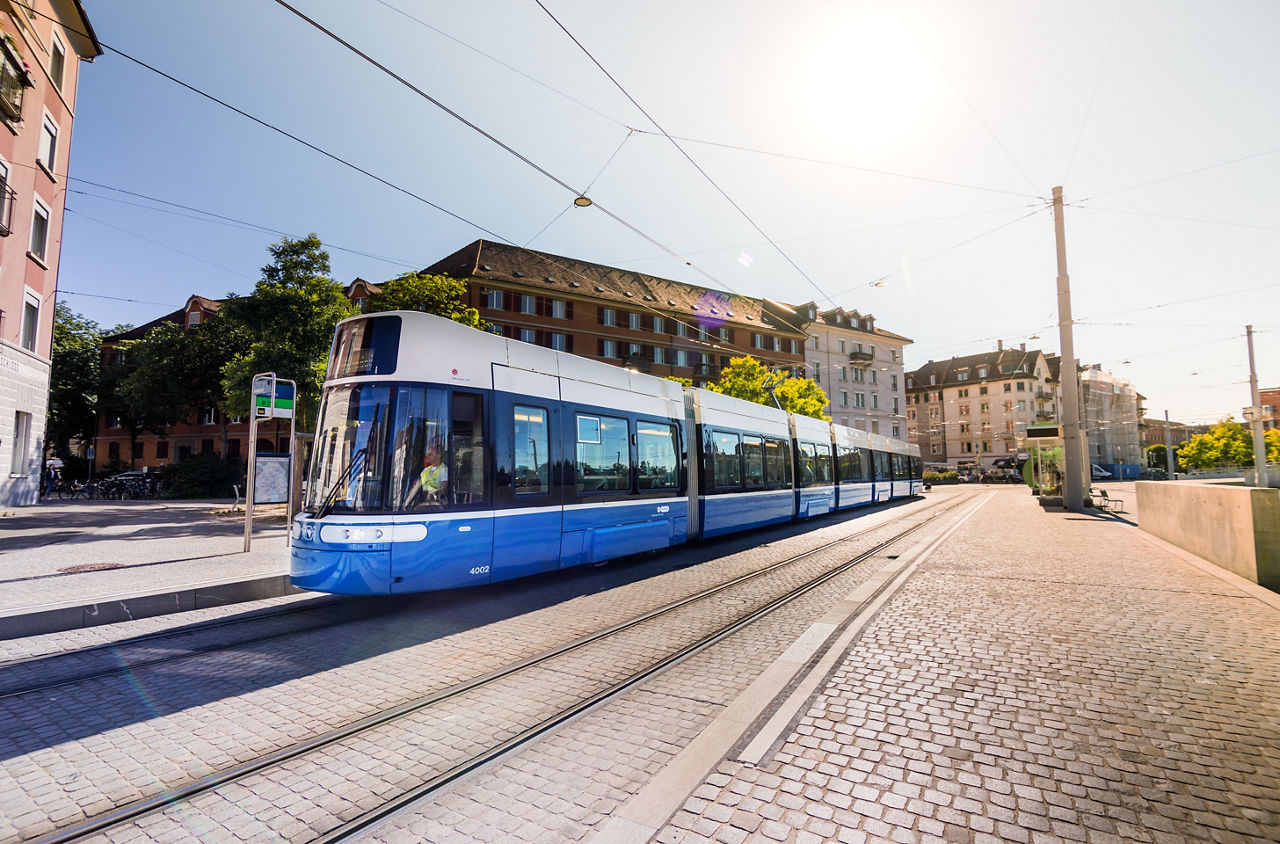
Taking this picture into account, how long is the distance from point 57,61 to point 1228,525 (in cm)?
3440

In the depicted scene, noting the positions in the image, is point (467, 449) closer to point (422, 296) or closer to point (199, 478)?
point (422, 296)

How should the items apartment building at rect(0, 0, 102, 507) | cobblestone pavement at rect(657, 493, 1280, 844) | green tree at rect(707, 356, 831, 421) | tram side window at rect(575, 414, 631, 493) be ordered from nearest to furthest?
1. cobblestone pavement at rect(657, 493, 1280, 844)
2. tram side window at rect(575, 414, 631, 493)
3. apartment building at rect(0, 0, 102, 507)
4. green tree at rect(707, 356, 831, 421)

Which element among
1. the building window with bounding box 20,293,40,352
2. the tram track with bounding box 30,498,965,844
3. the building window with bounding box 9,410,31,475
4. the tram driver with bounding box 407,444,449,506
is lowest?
the tram track with bounding box 30,498,965,844

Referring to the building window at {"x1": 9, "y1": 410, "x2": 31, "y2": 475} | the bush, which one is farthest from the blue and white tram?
the bush

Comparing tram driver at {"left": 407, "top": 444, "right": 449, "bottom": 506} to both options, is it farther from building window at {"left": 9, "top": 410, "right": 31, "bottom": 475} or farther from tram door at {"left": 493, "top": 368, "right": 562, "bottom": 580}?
building window at {"left": 9, "top": 410, "right": 31, "bottom": 475}

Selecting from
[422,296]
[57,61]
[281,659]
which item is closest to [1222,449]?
[422,296]

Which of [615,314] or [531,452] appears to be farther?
[615,314]

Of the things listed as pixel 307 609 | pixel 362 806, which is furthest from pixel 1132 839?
pixel 307 609

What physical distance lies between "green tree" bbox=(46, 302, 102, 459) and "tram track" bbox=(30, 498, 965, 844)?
59.8 m

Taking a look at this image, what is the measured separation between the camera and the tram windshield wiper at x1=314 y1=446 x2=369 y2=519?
6.34m

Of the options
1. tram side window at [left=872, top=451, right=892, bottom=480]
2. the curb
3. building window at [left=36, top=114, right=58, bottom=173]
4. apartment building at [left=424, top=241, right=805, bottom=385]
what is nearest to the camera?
the curb

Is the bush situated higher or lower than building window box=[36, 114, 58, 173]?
lower

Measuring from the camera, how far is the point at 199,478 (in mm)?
32656

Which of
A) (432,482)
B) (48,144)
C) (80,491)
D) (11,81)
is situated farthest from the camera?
(80,491)
